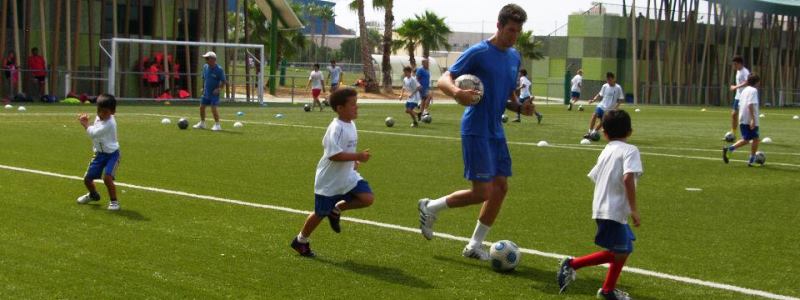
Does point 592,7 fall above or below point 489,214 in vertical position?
above

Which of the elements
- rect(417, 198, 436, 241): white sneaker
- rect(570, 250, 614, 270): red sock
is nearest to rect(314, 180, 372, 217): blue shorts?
rect(417, 198, 436, 241): white sneaker

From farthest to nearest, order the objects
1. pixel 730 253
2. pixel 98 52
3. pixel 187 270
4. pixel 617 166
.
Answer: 1. pixel 98 52
2. pixel 730 253
3. pixel 187 270
4. pixel 617 166

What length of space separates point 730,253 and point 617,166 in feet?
8.56

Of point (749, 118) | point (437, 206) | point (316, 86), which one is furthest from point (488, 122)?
point (316, 86)

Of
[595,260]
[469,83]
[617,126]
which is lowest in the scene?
[595,260]

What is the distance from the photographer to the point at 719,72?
62094 millimetres

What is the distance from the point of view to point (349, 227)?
395 inches

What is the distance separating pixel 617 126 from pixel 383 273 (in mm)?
2022

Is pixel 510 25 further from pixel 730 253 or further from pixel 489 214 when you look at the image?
pixel 730 253

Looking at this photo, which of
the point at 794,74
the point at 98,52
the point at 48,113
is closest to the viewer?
the point at 48,113

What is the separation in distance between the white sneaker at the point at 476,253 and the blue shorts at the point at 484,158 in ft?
1.87

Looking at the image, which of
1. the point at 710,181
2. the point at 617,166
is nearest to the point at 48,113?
the point at 710,181

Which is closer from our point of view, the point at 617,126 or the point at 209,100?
the point at 617,126

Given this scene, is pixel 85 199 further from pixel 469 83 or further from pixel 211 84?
pixel 211 84
